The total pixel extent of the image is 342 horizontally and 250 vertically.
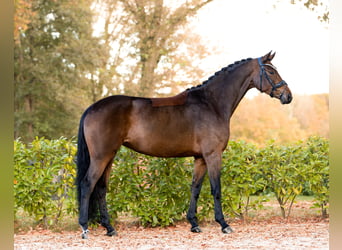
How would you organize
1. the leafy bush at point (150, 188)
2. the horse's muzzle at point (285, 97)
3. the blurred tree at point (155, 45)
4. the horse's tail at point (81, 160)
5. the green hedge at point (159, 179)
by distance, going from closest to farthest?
the horse's tail at point (81, 160) < the horse's muzzle at point (285, 97) < the green hedge at point (159, 179) < the leafy bush at point (150, 188) < the blurred tree at point (155, 45)

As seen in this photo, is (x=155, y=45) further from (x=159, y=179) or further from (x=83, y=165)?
(x=83, y=165)

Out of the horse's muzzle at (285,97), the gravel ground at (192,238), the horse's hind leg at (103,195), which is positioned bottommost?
the gravel ground at (192,238)

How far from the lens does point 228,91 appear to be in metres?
5.24

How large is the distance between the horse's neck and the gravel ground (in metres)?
1.60

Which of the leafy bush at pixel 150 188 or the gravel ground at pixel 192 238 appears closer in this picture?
the gravel ground at pixel 192 238

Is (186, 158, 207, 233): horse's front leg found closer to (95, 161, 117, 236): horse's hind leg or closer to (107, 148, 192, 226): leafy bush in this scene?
(107, 148, 192, 226): leafy bush

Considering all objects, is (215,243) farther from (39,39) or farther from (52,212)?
(39,39)

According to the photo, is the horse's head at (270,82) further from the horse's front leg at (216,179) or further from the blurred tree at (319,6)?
the blurred tree at (319,6)

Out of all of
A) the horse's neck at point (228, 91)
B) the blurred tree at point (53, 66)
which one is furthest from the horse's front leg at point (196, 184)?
the blurred tree at point (53, 66)

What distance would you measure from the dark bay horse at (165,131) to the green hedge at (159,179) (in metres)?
0.43

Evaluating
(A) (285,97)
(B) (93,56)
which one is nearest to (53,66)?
(B) (93,56)

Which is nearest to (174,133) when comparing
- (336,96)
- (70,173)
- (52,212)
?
(70,173)

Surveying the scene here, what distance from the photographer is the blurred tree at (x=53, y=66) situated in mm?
15562

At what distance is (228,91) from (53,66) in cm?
1263
